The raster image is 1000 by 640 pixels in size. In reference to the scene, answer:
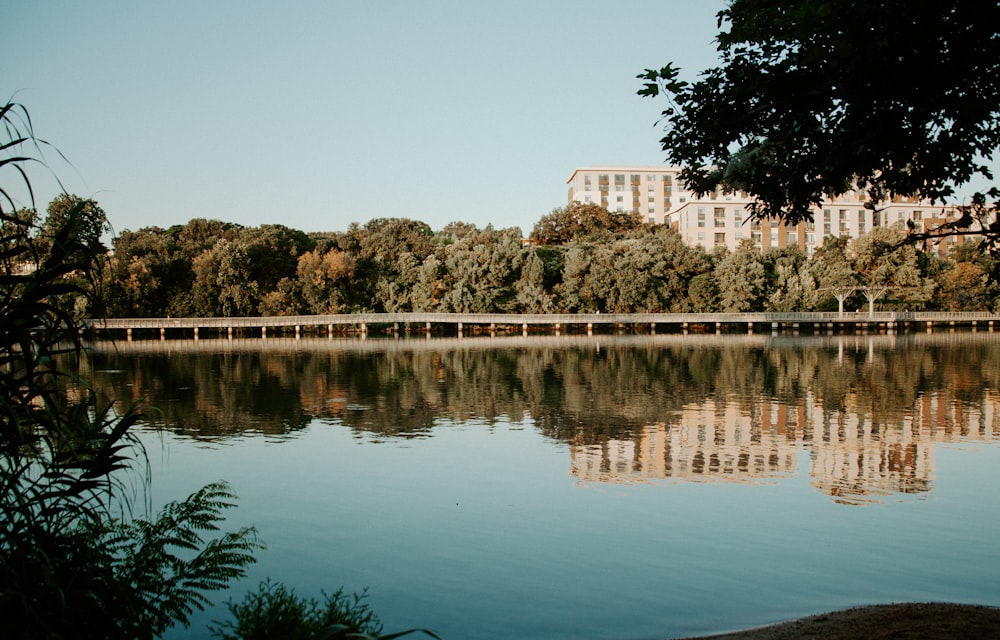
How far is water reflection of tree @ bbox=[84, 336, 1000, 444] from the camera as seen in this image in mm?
20156

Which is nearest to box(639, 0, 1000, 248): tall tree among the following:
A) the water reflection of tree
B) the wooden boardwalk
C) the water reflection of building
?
the water reflection of building

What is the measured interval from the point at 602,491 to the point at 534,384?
48.7 ft

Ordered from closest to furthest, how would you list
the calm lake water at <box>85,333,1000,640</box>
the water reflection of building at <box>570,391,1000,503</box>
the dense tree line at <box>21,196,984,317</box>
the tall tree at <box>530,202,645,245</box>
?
the calm lake water at <box>85,333,1000,640</box>
the water reflection of building at <box>570,391,1000,503</box>
the dense tree line at <box>21,196,984,317</box>
the tall tree at <box>530,202,645,245</box>

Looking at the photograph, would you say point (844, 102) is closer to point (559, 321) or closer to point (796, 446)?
point (796, 446)

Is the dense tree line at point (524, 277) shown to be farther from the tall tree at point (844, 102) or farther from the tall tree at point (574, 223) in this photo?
the tall tree at point (844, 102)

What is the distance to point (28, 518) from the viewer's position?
368cm

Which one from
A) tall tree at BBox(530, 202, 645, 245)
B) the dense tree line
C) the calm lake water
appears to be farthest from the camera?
tall tree at BBox(530, 202, 645, 245)

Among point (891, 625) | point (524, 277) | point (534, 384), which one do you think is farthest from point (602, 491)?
point (524, 277)

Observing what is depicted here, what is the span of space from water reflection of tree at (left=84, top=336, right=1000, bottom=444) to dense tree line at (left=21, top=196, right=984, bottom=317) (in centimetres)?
2073

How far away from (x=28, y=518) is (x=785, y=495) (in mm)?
10643

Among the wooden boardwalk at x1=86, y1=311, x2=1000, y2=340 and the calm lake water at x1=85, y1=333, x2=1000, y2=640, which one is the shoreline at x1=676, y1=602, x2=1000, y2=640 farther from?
the wooden boardwalk at x1=86, y1=311, x2=1000, y2=340

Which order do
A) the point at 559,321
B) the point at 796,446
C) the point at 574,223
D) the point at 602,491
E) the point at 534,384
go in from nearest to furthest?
the point at 602,491 < the point at 796,446 < the point at 534,384 < the point at 559,321 < the point at 574,223

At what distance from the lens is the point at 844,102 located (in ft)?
23.6

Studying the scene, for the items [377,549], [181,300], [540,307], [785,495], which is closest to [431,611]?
[377,549]
